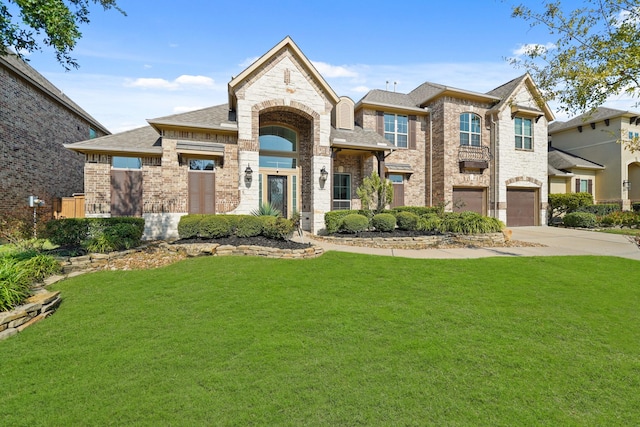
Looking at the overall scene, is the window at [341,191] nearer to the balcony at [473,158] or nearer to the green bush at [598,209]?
the balcony at [473,158]

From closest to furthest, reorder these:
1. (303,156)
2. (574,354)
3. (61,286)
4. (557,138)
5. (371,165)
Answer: (574,354)
(61,286)
(303,156)
(371,165)
(557,138)

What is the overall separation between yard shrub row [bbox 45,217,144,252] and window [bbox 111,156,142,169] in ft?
14.3

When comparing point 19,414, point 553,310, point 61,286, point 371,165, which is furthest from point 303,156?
point 19,414

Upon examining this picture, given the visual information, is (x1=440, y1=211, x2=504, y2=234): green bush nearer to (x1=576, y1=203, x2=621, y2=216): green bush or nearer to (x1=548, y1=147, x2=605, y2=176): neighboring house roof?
(x1=576, y1=203, x2=621, y2=216): green bush

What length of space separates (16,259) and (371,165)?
1341cm

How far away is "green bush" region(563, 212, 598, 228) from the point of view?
1670 centimetres

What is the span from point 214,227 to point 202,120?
5.77 m

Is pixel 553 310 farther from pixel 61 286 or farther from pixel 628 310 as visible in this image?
pixel 61 286

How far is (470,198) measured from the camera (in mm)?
17812

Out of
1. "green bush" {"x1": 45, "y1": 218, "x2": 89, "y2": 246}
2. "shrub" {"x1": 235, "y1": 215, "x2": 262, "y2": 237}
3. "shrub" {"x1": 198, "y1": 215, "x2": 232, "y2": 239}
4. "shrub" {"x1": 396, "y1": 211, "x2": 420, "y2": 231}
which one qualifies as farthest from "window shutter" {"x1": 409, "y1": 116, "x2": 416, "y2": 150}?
"green bush" {"x1": 45, "y1": 218, "x2": 89, "y2": 246}

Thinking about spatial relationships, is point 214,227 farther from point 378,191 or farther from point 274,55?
point 274,55

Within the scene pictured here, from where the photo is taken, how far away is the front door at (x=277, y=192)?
45.1 feet

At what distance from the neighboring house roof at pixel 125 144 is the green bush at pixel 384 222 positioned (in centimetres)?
955

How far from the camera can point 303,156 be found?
46.0 feet
